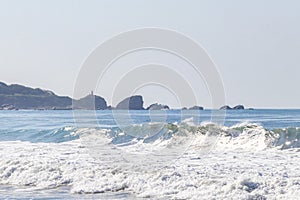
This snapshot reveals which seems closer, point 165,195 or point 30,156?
point 165,195

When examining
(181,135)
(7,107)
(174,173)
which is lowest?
(174,173)

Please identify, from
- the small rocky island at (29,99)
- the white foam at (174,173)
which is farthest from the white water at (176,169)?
the small rocky island at (29,99)

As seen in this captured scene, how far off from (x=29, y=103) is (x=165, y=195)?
4518 inches

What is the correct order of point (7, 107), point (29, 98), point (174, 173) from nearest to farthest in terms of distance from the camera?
1. point (174, 173)
2. point (7, 107)
3. point (29, 98)

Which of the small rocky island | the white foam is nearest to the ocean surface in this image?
the white foam

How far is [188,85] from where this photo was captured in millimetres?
22359

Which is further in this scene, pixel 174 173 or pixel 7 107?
pixel 7 107

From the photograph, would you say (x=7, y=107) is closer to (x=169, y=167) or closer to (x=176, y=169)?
(x=169, y=167)

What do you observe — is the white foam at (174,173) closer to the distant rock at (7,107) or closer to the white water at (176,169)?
the white water at (176,169)

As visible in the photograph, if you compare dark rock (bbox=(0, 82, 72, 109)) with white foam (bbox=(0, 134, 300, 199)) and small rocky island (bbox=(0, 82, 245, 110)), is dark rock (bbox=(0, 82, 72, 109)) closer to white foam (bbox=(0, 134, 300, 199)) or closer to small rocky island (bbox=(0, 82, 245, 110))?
small rocky island (bbox=(0, 82, 245, 110))

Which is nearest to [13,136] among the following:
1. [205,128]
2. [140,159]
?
[205,128]

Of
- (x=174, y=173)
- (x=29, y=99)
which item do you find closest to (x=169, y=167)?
Result: (x=174, y=173)

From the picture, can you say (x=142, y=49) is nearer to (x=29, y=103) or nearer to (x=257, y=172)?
(x=257, y=172)

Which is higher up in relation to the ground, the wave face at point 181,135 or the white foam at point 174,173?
the wave face at point 181,135
